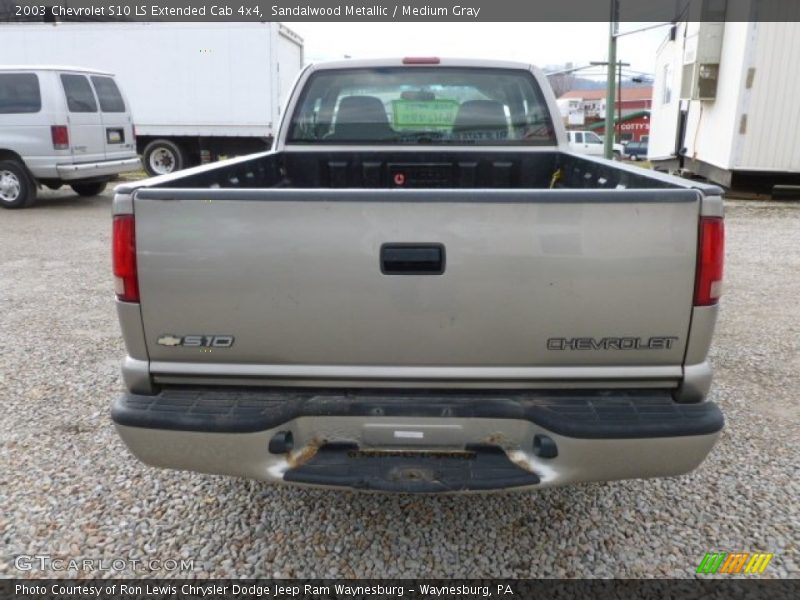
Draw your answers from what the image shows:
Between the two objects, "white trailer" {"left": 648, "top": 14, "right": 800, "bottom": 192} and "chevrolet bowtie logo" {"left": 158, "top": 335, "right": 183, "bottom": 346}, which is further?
"white trailer" {"left": 648, "top": 14, "right": 800, "bottom": 192}

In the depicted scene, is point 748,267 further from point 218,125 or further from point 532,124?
point 218,125

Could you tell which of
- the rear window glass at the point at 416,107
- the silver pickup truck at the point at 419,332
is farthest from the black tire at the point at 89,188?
the silver pickup truck at the point at 419,332

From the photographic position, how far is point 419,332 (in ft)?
6.89

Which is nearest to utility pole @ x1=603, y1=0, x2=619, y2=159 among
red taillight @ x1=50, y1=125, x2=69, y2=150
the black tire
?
the black tire

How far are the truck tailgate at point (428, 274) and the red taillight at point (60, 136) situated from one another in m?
9.57

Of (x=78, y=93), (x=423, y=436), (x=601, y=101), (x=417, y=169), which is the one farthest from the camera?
(x=601, y=101)

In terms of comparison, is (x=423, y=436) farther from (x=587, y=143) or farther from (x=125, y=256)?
(x=587, y=143)

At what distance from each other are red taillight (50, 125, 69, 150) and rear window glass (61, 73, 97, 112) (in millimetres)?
348

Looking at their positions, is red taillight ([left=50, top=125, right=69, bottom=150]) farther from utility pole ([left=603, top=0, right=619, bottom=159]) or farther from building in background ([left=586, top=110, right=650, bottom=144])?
building in background ([left=586, top=110, right=650, bottom=144])

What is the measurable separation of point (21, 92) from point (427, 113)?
8.73m

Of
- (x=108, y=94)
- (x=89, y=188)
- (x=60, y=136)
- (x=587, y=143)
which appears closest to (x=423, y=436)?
(x=60, y=136)

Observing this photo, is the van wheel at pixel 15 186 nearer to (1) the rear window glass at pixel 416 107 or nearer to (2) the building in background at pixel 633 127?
(1) the rear window glass at pixel 416 107

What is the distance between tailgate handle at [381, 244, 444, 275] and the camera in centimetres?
204

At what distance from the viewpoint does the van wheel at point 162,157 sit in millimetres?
15242
